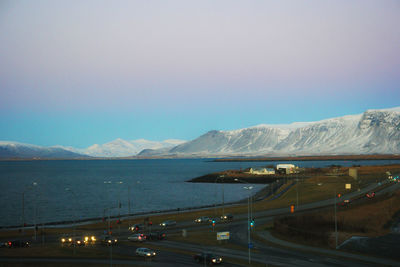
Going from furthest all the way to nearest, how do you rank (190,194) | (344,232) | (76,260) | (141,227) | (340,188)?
(190,194) → (340,188) → (141,227) → (344,232) → (76,260)

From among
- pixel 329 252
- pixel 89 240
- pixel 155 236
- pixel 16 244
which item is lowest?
pixel 89 240

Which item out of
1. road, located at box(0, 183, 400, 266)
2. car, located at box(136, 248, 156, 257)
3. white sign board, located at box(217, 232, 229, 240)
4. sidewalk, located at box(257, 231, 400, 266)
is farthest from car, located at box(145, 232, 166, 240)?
sidewalk, located at box(257, 231, 400, 266)

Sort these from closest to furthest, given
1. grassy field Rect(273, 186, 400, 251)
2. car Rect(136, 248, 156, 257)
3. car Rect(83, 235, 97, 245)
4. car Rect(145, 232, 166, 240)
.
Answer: car Rect(136, 248, 156, 257), car Rect(83, 235, 97, 245), grassy field Rect(273, 186, 400, 251), car Rect(145, 232, 166, 240)

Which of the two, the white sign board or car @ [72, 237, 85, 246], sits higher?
the white sign board

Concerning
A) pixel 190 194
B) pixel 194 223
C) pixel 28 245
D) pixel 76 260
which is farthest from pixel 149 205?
pixel 76 260

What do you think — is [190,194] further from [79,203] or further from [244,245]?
[244,245]

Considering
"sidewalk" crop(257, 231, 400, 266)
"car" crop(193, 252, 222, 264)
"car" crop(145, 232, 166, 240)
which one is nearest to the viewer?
"car" crop(193, 252, 222, 264)

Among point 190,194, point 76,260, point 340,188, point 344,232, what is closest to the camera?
point 76,260

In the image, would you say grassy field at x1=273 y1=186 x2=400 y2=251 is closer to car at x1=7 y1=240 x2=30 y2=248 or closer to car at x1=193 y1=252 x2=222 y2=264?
car at x1=193 y1=252 x2=222 y2=264

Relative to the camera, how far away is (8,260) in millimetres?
38125

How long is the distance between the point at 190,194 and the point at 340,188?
143 feet

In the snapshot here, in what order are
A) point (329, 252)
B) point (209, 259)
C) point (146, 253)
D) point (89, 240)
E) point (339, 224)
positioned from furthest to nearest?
point (339, 224), point (89, 240), point (329, 252), point (146, 253), point (209, 259)

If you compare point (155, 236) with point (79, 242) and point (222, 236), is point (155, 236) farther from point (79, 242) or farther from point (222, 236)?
point (79, 242)

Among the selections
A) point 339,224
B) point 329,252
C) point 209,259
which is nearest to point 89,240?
point 209,259
